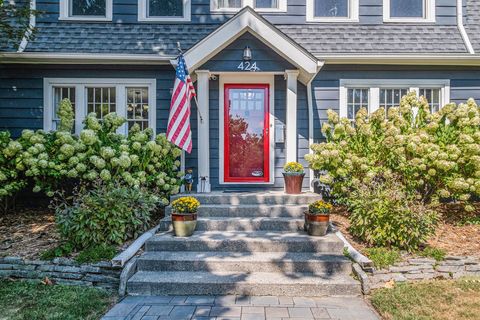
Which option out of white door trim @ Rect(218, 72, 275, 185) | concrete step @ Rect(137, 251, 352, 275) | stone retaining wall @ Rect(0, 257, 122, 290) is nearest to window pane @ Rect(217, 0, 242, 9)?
white door trim @ Rect(218, 72, 275, 185)

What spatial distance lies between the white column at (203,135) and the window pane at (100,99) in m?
1.98

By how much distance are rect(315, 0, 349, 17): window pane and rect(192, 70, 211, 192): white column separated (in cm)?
294

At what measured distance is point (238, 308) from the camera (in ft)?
11.3

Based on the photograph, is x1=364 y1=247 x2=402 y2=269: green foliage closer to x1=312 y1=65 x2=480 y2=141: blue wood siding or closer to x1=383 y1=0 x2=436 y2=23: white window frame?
x1=312 y1=65 x2=480 y2=141: blue wood siding

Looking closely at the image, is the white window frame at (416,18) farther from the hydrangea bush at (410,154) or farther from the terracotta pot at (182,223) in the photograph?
the terracotta pot at (182,223)

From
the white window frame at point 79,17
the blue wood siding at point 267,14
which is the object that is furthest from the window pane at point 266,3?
the white window frame at point 79,17

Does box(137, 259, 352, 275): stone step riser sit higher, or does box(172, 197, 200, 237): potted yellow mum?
box(172, 197, 200, 237): potted yellow mum

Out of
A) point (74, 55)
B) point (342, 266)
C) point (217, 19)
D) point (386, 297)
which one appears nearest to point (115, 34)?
point (74, 55)

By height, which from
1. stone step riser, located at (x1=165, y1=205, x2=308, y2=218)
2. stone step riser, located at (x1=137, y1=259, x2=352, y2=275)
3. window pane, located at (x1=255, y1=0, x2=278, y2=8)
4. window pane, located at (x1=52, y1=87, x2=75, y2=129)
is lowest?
stone step riser, located at (x1=137, y1=259, x2=352, y2=275)

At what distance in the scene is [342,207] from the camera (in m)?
6.30

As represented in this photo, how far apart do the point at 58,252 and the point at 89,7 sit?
528 cm

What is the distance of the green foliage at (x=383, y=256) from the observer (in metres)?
4.07

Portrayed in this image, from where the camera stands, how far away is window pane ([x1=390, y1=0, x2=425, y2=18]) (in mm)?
7090

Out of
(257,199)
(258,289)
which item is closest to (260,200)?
(257,199)
